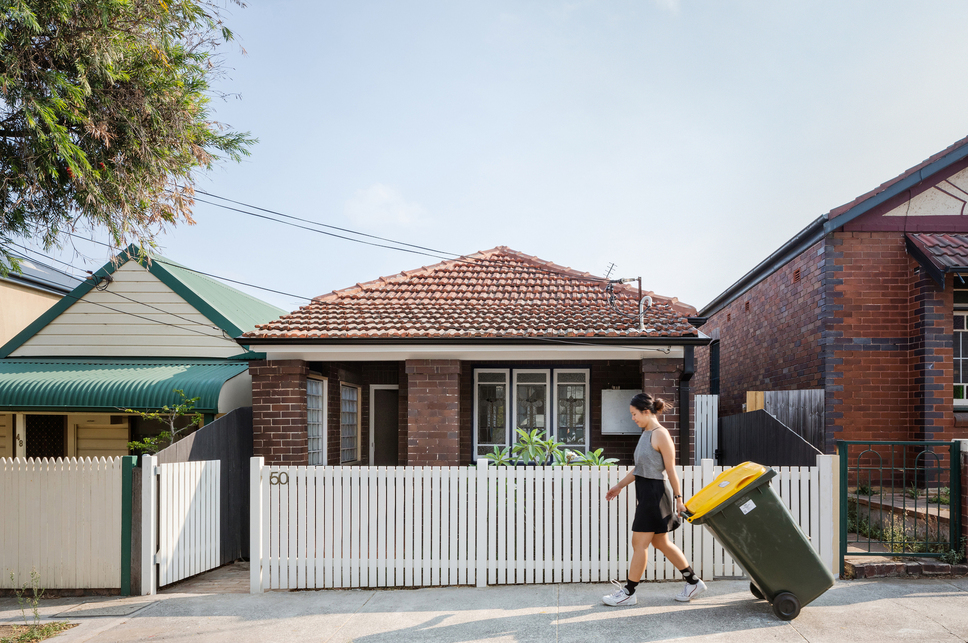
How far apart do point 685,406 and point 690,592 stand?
13.2 feet

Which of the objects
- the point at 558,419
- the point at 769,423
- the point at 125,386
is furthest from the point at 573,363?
the point at 125,386

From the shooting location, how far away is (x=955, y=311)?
32.4 feet

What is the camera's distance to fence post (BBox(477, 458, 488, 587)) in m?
6.36

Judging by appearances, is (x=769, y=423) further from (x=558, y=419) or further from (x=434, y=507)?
(x=434, y=507)

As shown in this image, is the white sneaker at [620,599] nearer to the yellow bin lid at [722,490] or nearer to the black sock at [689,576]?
the black sock at [689,576]

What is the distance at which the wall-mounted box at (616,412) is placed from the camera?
10.5 m

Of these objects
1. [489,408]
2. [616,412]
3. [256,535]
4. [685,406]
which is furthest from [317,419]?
[685,406]

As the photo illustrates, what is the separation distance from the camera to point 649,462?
18.4 ft

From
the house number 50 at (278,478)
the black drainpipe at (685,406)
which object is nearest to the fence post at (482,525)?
the house number 50 at (278,478)

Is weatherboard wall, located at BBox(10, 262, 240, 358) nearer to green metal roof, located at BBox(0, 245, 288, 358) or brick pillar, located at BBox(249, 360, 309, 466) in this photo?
green metal roof, located at BBox(0, 245, 288, 358)

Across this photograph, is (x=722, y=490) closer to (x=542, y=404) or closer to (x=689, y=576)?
(x=689, y=576)

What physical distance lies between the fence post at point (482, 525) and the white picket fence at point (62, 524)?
3487 millimetres

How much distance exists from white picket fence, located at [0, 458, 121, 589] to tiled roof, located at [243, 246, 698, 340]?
301 cm

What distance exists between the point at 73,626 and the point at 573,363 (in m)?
7.43
